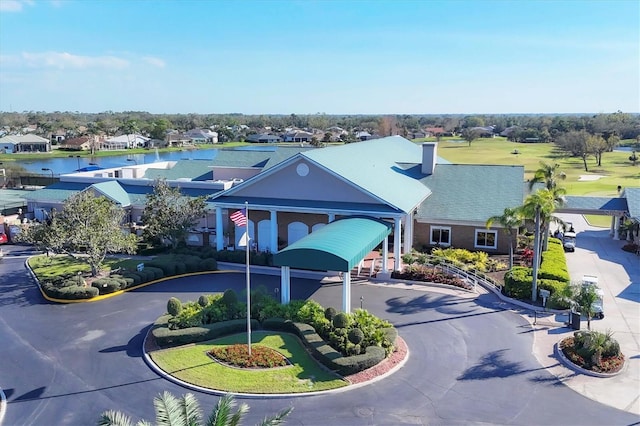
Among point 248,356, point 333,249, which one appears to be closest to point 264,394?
point 248,356

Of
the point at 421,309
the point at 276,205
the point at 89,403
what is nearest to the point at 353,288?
the point at 421,309

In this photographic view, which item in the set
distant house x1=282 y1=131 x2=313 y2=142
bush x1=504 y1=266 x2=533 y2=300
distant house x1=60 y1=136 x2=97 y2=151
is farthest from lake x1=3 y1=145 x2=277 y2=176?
bush x1=504 y1=266 x2=533 y2=300

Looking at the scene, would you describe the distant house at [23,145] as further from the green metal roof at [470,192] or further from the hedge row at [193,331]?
the hedge row at [193,331]

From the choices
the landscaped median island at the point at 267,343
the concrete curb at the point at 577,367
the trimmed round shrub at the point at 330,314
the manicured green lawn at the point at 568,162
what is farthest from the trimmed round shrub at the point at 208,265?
the manicured green lawn at the point at 568,162

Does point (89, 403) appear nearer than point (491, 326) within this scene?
Yes

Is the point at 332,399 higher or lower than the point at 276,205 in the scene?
lower

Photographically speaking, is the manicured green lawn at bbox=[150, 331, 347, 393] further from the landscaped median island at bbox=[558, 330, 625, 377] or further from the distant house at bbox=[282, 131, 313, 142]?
the distant house at bbox=[282, 131, 313, 142]

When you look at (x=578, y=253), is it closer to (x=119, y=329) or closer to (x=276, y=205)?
(x=276, y=205)
